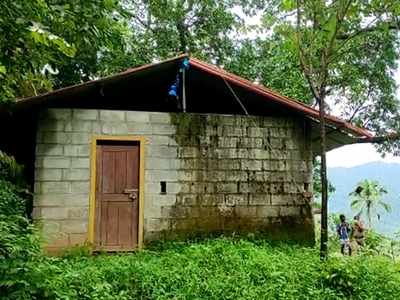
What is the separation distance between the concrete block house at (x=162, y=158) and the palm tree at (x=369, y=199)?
8.14 m

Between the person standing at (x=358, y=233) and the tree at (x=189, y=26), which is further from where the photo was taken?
the tree at (x=189, y=26)

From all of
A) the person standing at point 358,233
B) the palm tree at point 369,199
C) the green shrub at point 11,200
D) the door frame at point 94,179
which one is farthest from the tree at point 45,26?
the palm tree at point 369,199

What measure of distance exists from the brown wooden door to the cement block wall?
20cm

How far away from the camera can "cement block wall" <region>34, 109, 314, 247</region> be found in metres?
7.89

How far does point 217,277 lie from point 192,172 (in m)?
2.54

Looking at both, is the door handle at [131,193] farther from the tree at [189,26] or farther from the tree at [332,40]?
the tree at [189,26]

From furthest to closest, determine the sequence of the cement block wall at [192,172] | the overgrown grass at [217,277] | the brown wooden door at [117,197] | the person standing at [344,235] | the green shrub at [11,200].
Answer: the person standing at [344,235]
the brown wooden door at [117,197]
the cement block wall at [192,172]
the green shrub at [11,200]
the overgrown grass at [217,277]

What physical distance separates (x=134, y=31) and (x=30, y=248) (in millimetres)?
11862

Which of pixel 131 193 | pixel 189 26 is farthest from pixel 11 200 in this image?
pixel 189 26

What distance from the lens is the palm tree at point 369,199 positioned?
54.0 feet

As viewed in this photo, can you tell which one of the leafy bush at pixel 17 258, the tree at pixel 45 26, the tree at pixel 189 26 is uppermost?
the tree at pixel 189 26

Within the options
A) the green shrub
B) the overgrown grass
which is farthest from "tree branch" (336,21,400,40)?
the green shrub

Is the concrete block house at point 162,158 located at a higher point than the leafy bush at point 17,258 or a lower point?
higher

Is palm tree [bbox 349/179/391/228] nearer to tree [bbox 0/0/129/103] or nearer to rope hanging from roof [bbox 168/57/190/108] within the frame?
rope hanging from roof [bbox 168/57/190/108]
